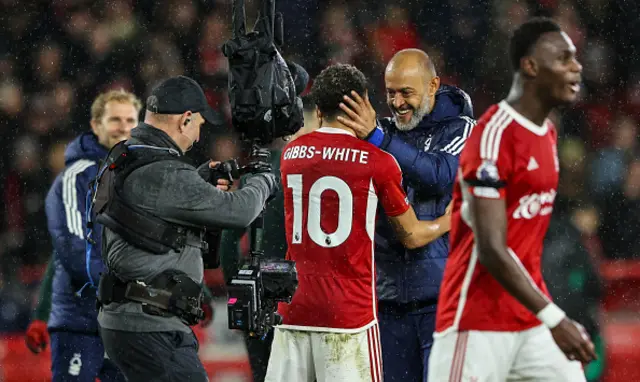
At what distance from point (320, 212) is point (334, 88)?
0.52m

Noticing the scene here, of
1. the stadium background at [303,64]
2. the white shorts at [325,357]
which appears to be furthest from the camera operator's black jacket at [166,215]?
the stadium background at [303,64]

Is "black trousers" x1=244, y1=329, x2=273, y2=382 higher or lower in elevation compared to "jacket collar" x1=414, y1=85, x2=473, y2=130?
lower

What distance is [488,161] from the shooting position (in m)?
3.52

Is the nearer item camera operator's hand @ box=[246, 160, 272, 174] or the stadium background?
camera operator's hand @ box=[246, 160, 272, 174]

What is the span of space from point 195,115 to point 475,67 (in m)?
5.89

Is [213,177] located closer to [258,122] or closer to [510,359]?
[258,122]

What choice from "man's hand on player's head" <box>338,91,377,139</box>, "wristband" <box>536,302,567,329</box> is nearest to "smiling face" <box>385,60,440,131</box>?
"man's hand on player's head" <box>338,91,377,139</box>

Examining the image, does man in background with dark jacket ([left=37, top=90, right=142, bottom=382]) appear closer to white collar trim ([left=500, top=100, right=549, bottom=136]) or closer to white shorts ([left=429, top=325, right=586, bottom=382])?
white shorts ([left=429, top=325, right=586, bottom=382])

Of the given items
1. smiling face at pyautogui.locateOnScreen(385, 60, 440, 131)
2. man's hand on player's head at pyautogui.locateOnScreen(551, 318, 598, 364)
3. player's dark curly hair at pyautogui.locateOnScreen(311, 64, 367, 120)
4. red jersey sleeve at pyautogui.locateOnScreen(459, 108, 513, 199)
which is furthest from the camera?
smiling face at pyautogui.locateOnScreen(385, 60, 440, 131)

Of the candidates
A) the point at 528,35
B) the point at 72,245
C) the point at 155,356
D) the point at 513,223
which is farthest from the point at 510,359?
the point at 72,245

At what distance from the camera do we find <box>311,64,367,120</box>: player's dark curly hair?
4793 mm

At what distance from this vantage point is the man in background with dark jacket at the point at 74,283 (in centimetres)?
604

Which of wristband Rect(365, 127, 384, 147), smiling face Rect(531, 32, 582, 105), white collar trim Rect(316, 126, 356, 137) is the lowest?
wristband Rect(365, 127, 384, 147)

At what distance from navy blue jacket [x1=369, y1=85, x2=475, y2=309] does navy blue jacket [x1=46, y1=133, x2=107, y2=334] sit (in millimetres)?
1626
